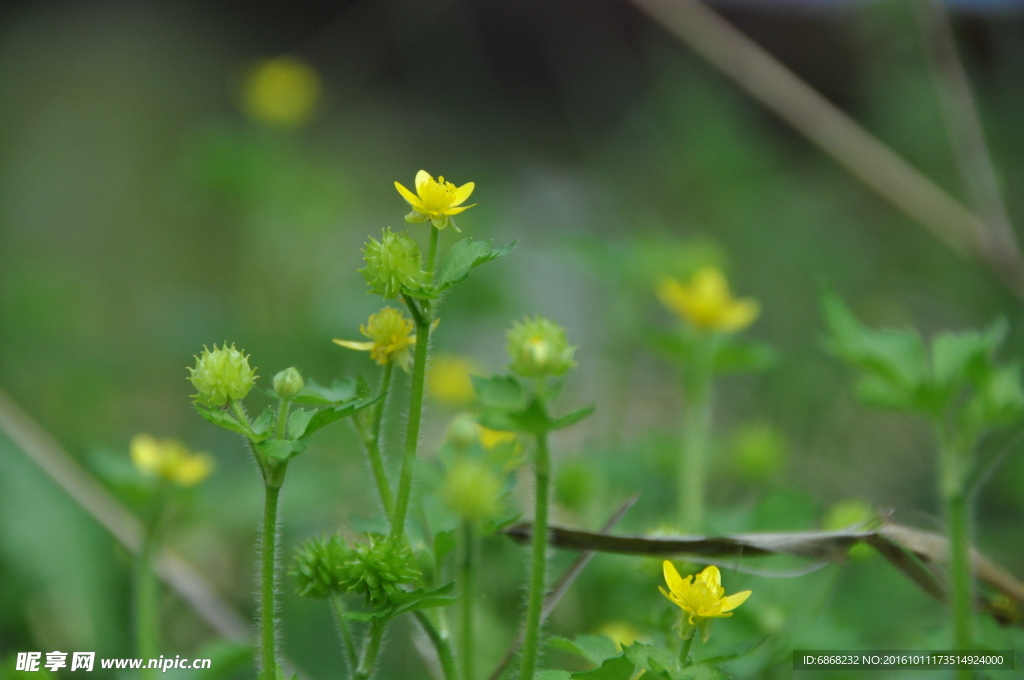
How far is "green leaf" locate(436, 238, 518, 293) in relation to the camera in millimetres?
560

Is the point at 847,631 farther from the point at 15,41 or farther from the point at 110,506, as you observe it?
the point at 15,41

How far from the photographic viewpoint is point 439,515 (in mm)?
668

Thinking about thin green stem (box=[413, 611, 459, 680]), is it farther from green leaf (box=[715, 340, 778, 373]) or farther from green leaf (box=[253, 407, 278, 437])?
green leaf (box=[715, 340, 778, 373])

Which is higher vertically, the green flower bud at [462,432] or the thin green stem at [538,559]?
the green flower bud at [462,432]

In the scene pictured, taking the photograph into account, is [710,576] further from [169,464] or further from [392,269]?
[169,464]

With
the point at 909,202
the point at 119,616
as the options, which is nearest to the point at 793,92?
the point at 909,202

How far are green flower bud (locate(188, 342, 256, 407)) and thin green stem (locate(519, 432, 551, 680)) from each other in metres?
0.21

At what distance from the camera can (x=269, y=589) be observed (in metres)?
0.56

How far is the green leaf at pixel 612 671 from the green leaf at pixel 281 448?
24 cm

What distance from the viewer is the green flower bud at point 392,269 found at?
56cm

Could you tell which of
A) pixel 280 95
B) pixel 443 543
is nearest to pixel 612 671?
pixel 443 543

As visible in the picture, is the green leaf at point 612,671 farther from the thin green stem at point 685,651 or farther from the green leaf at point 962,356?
the green leaf at point 962,356

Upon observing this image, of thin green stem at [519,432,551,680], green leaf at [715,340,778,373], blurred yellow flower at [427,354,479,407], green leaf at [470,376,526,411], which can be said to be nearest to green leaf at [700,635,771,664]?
thin green stem at [519,432,551,680]

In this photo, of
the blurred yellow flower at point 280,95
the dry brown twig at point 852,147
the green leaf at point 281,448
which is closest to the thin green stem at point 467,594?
the green leaf at point 281,448
